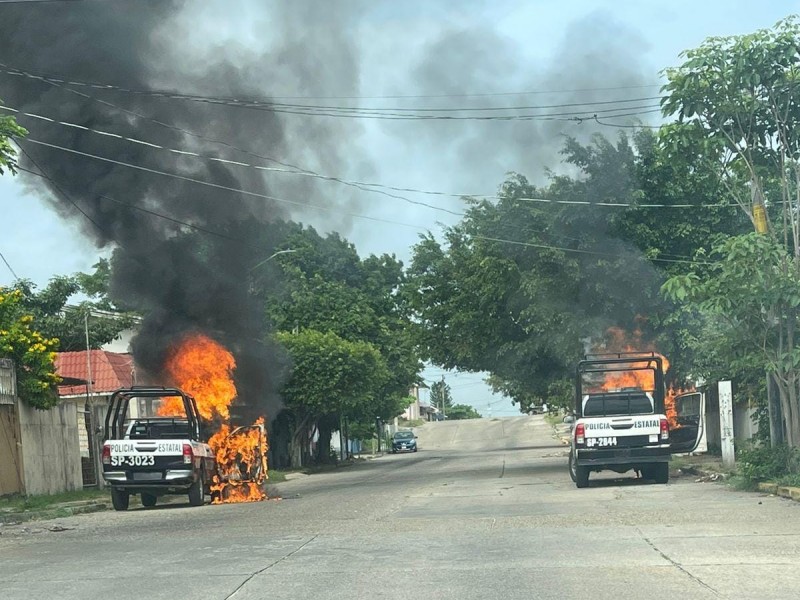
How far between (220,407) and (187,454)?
351 centimetres

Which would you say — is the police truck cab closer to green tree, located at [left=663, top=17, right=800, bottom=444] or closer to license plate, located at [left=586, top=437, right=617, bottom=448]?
license plate, located at [left=586, top=437, right=617, bottom=448]

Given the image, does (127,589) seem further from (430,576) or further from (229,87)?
(229,87)

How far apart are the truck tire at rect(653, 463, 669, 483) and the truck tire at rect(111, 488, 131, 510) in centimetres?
1048

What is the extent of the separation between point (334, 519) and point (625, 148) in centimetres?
1475

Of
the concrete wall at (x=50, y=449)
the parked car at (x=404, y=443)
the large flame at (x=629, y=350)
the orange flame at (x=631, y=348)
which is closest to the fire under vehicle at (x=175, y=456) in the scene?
the concrete wall at (x=50, y=449)

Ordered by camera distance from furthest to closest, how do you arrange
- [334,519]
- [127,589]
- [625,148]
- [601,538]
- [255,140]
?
[625,148]
[255,140]
[334,519]
[601,538]
[127,589]

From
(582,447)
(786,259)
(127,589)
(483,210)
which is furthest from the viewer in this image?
(483,210)

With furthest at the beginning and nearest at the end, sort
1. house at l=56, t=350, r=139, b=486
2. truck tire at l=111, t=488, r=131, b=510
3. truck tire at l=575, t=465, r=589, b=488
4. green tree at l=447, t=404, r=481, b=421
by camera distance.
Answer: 1. green tree at l=447, t=404, r=481, b=421
2. house at l=56, t=350, r=139, b=486
3. truck tire at l=575, t=465, r=589, b=488
4. truck tire at l=111, t=488, r=131, b=510

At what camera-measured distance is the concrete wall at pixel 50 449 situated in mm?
23297

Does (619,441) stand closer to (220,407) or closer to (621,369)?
(621,369)

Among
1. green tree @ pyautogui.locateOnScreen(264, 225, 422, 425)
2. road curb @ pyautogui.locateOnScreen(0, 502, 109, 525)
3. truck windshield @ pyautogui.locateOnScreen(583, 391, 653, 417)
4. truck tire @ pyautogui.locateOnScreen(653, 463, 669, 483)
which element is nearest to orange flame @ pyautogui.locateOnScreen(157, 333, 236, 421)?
road curb @ pyautogui.locateOnScreen(0, 502, 109, 525)

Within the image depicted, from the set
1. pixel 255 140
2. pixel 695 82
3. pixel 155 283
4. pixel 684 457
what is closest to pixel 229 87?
pixel 255 140

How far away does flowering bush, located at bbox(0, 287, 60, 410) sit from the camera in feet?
70.8

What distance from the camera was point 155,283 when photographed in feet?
73.2
